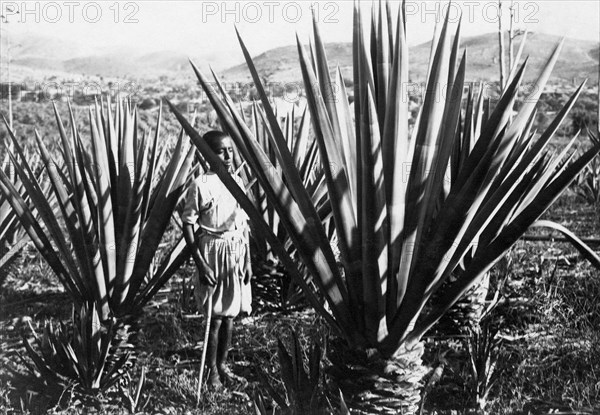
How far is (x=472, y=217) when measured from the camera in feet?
6.47

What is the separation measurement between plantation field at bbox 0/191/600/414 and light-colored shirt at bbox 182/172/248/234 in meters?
0.66

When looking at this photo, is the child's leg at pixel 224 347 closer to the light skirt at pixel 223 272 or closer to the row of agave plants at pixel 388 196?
the light skirt at pixel 223 272

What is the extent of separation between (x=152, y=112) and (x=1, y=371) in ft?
74.4

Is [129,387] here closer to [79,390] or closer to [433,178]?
[79,390]

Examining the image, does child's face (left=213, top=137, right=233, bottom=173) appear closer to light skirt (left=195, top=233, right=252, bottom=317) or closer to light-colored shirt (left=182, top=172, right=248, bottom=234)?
Result: light-colored shirt (left=182, top=172, right=248, bottom=234)

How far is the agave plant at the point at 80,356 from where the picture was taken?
9.25 feet

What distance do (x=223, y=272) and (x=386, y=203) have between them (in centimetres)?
165

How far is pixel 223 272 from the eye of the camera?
3.40 m

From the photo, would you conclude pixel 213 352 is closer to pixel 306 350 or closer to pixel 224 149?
pixel 306 350

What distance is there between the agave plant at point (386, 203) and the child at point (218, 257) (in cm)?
134

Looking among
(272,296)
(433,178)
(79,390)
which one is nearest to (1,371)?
(79,390)

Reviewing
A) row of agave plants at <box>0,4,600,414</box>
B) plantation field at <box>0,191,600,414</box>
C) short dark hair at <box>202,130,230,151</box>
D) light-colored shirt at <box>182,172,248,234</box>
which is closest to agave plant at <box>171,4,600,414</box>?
row of agave plants at <box>0,4,600,414</box>

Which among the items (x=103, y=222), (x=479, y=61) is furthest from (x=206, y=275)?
(x=479, y=61)

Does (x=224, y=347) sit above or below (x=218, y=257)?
below
